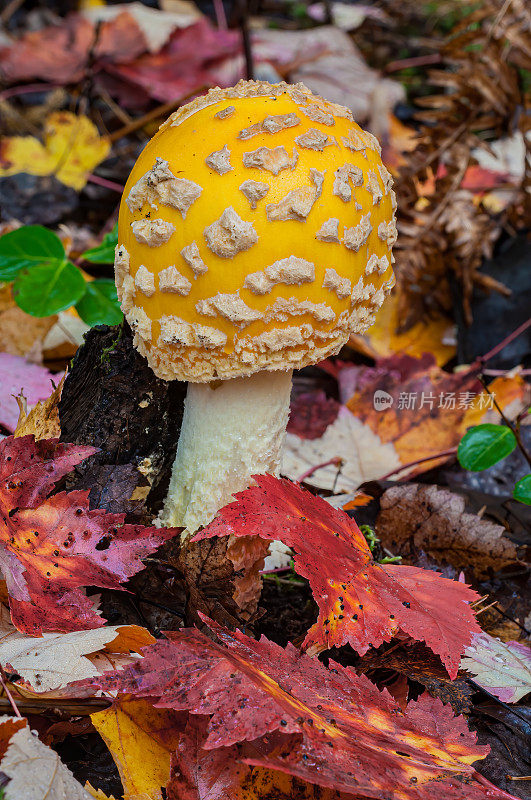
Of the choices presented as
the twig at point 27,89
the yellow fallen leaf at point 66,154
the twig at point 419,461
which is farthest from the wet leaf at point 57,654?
the twig at point 27,89

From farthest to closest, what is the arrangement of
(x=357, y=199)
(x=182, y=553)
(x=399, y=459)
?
(x=399, y=459)
(x=182, y=553)
(x=357, y=199)

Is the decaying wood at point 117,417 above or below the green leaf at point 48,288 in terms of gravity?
below

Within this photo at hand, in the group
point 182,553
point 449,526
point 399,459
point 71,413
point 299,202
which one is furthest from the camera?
point 399,459

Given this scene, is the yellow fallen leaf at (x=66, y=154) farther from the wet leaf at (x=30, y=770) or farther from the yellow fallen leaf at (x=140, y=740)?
the wet leaf at (x=30, y=770)

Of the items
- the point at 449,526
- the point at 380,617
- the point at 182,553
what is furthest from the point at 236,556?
the point at 449,526

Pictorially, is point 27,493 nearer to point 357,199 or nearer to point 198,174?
point 198,174

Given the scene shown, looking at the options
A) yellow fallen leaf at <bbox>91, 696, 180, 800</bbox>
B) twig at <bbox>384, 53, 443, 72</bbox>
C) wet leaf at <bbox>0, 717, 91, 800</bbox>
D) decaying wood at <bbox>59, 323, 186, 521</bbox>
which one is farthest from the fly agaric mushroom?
twig at <bbox>384, 53, 443, 72</bbox>

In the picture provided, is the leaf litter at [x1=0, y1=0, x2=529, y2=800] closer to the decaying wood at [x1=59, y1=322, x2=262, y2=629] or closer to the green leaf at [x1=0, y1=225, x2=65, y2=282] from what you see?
the decaying wood at [x1=59, y1=322, x2=262, y2=629]
